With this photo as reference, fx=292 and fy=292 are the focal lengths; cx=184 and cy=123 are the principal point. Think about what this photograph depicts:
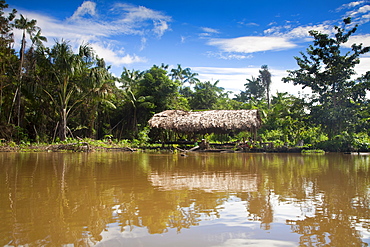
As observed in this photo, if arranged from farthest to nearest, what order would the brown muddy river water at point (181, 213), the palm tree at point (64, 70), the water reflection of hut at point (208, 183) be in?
the palm tree at point (64, 70), the water reflection of hut at point (208, 183), the brown muddy river water at point (181, 213)

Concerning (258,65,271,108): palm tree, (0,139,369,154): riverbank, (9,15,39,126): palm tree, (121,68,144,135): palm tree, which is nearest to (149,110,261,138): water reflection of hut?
(0,139,369,154): riverbank

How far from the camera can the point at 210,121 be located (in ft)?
64.1

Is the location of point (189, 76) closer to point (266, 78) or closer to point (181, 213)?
point (266, 78)

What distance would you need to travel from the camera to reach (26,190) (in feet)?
15.9

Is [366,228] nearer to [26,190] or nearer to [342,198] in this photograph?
[342,198]

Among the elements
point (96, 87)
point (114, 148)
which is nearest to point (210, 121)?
point (114, 148)

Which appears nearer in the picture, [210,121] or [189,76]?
[210,121]

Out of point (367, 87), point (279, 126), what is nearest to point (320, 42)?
point (367, 87)

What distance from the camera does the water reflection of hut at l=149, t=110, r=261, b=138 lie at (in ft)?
61.8

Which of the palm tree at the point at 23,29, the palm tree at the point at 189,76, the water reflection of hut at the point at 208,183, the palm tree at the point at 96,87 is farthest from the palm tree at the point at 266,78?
the water reflection of hut at the point at 208,183

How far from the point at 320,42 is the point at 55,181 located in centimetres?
1909

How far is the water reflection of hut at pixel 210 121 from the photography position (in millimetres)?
18828

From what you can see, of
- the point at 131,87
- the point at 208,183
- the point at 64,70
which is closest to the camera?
the point at 208,183

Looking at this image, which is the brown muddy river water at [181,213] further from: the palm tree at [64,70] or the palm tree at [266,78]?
the palm tree at [266,78]
